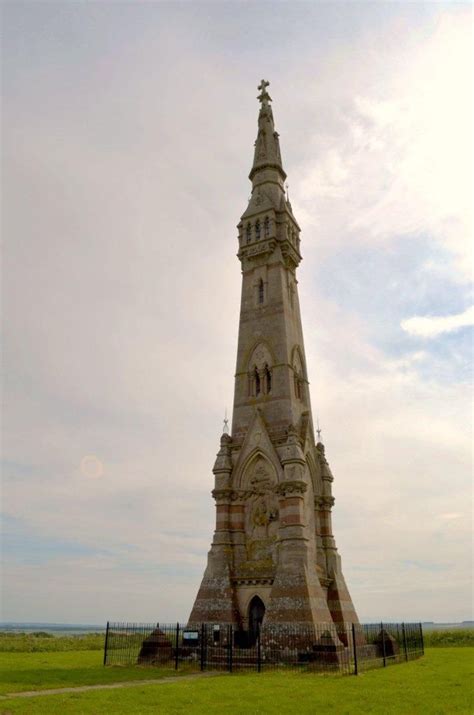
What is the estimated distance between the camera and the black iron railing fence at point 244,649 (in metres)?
26.0

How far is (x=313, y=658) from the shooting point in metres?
26.0

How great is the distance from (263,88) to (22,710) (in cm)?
4594

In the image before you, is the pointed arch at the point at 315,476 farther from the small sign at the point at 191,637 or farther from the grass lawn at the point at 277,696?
the grass lawn at the point at 277,696

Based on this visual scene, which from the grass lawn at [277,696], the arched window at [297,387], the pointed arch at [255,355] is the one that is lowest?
the grass lawn at [277,696]

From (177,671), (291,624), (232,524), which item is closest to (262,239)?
(232,524)

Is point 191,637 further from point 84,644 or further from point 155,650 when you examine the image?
point 84,644

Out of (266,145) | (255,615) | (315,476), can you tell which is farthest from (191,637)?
(266,145)

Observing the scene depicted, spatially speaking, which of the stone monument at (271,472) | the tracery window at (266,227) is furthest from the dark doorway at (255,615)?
the tracery window at (266,227)

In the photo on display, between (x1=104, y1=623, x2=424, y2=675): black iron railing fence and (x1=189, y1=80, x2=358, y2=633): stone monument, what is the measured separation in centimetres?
81

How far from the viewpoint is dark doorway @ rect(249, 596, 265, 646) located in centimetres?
3169

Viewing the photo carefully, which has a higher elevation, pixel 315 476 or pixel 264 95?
pixel 264 95

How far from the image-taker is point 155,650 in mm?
28359

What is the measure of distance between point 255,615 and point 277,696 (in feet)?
48.1

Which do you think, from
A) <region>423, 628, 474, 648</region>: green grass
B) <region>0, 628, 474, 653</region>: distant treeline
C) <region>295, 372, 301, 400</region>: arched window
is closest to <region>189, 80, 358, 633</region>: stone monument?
<region>295, 372, 301, 400</region>: arched window
